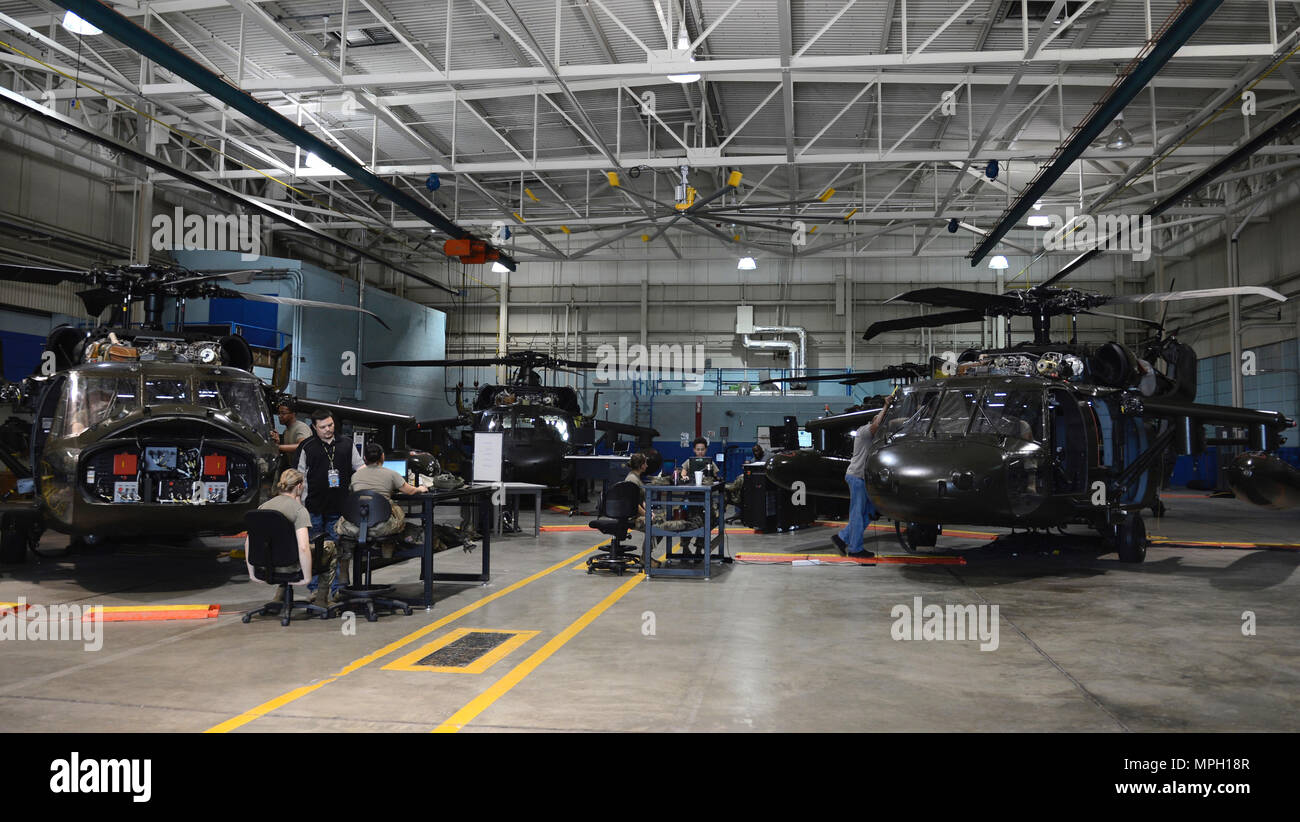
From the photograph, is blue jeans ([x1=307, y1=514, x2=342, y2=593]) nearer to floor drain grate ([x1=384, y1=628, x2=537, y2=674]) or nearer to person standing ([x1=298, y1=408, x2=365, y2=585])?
person standing ([x1=298, y1=408, x2=365, y2=585])

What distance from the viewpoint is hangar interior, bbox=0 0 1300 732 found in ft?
15.4

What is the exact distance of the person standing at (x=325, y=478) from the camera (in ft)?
21.6

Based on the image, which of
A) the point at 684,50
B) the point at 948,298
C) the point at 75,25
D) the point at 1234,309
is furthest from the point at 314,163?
the point at 1234,309

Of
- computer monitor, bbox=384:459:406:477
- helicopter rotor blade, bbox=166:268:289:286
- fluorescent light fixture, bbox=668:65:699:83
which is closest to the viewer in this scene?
helicopter rotor blade, bbox=166:268:289:286

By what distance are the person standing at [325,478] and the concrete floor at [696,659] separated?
86 centimetres

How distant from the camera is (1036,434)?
8.39 metres

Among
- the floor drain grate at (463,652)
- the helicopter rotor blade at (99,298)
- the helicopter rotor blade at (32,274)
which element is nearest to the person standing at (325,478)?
the floor drain grate at (463,652)

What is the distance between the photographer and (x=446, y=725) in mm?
3807

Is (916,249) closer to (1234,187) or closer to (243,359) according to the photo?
(1234,187)

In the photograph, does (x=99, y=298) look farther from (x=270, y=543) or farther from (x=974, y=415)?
(x=974, y=415)

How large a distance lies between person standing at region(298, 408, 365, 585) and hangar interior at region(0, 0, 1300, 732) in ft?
3.14

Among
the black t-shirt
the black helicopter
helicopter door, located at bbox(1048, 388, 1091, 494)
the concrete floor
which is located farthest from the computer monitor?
helicopter door, located at bbox(1048, 388, 1091, 494)

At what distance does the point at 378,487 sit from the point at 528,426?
8878 millimetres

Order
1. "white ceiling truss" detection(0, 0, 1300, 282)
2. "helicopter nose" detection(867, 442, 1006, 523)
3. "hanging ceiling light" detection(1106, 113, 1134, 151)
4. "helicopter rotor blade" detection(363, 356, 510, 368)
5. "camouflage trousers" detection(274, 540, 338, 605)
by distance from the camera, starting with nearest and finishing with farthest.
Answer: "camouflage trousers" detection(274, 540, 338, 605)
"helicopter nose" detection(867, 442, 1006, 523)
"white ceiling truss" detection(0, 0, 1300, 282)
"helicopter rotor blade" detection(363, 356, 510, 368)
"hanging ceiling light" detection(1106, 113, 1134, 151)
